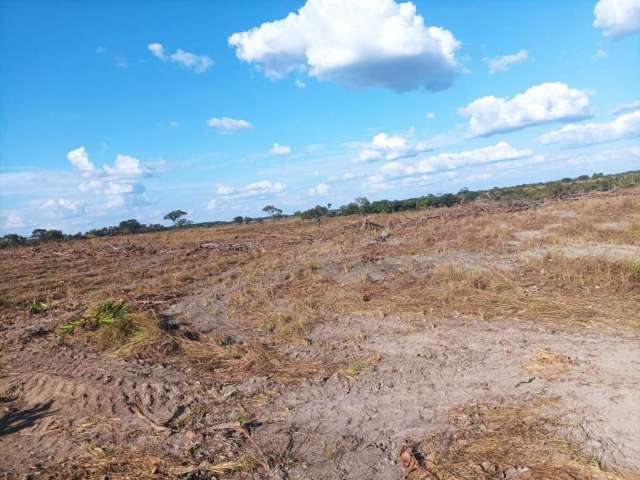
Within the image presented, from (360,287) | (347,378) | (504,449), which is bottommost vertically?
(504,449)

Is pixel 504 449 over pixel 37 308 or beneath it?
beneath

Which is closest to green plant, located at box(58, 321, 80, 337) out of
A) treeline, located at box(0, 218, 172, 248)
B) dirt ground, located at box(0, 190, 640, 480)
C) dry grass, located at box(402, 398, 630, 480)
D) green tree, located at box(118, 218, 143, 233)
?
dirt ground, located at box(0, 190, 640, 480)

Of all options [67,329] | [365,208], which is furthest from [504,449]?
[365,208]

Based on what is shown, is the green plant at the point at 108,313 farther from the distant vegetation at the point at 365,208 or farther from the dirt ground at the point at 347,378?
the distant vegetation at the point at 365,208

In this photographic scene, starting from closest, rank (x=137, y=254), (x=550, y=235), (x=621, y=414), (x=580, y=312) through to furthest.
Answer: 1. (x=621, y=414)
2. (x=580, y=312)
3. (x=550, y=235)
4. (x=137, y=254)

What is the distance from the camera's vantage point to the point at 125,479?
3.04m

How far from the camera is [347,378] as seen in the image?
14.2 ft

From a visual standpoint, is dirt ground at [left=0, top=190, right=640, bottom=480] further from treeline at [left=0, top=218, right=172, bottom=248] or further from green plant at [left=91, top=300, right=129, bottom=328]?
treeline at [left=0, top=218, right=172, bottom=248]

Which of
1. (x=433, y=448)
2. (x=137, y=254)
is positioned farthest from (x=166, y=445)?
(x=137, y=254)

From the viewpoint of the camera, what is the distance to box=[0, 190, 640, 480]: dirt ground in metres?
3.08

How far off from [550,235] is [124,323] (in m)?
10.4

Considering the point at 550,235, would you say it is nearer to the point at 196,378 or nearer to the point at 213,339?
the point at 213,339

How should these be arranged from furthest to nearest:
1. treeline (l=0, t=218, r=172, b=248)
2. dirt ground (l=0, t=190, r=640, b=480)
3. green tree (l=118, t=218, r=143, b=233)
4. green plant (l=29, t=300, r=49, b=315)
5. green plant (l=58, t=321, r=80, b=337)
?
1. green tree (l=118, t=218, r=143, b=233)
2. treeline (l=0, t=218, r=172, b=248)
3. green plant (l=29, t=300, r=49, b=315)
4. green plant (l=58, t=321, r=80, b=337)
5. dirt ground (l=0, t=190, r=640, b=480)

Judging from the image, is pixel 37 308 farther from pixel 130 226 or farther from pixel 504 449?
pixel 130 226
